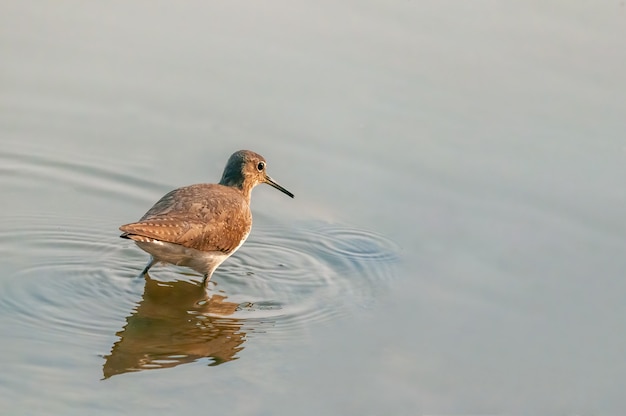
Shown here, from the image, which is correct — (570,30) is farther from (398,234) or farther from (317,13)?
(398,234)

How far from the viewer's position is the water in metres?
7.48

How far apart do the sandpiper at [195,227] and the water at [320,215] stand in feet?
0.95

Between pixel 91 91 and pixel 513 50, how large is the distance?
488cm

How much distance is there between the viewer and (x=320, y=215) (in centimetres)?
1020

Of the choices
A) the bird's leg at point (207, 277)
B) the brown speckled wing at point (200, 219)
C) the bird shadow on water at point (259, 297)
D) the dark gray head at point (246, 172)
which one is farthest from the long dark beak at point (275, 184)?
the bird's leg at point (207, 277)

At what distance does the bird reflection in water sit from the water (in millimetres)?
26

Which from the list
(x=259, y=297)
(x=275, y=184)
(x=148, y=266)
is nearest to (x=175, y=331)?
(x=259, y=297)

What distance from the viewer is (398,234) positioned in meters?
9.78

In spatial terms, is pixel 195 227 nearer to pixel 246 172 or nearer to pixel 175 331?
pixel 175 331

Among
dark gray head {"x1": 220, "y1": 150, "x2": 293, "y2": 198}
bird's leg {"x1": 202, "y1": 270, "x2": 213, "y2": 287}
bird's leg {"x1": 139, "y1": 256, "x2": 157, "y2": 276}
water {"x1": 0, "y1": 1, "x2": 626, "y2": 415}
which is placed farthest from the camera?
dark gray head {"x1": 220, "y1": 150, "x2": 293, "y2": 198}

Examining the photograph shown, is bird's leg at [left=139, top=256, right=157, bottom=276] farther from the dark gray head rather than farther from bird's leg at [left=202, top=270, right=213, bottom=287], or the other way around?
the dark gray head

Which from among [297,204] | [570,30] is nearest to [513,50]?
[570,30]

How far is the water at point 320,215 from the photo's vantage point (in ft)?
24.5

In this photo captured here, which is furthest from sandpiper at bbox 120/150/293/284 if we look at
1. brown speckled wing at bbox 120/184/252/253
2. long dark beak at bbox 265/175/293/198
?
long dark beak at bbox 265/175/293/198
